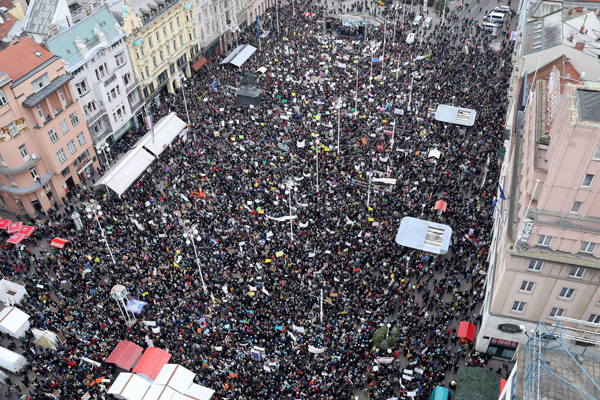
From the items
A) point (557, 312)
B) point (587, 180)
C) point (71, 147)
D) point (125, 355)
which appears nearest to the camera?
point (587, 180)

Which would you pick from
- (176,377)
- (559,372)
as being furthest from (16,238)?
(559,372)

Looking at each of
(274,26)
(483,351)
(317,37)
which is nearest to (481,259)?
(483,351)

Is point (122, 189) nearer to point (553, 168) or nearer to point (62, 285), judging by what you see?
point (62, 285)

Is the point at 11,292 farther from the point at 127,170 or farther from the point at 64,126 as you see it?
the point at 64,126

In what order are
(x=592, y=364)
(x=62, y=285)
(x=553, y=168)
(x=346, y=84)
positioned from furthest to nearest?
1. (x=346, y=84)
2. (x=62, y=285)
3. (x=553, y=168)
4. (x=592, y=364)

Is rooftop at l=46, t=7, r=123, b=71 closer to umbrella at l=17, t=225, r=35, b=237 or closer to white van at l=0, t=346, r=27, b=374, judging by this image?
umbrella at l=17, t=225, r=35, b=237
